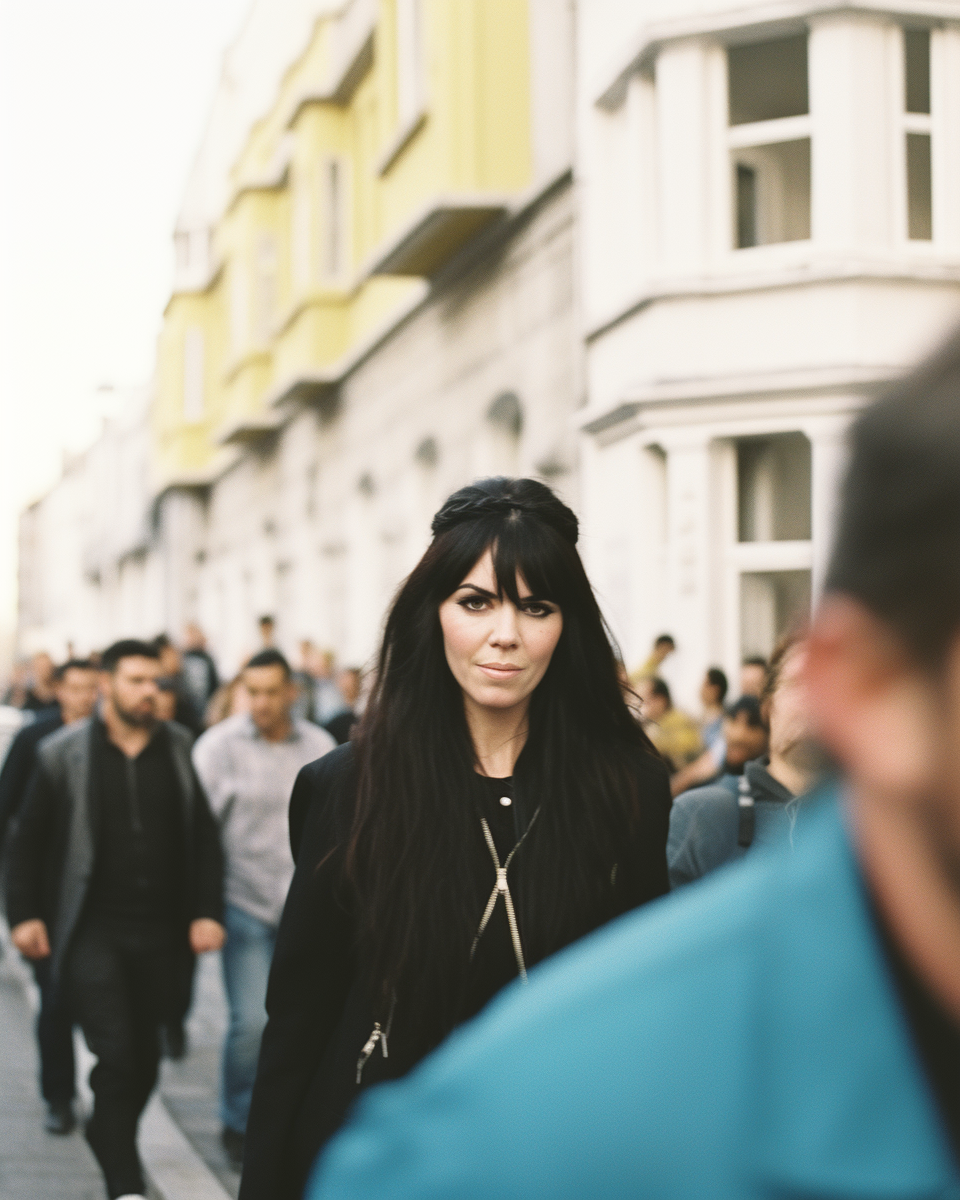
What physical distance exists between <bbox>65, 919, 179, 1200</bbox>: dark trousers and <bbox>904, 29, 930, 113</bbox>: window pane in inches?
368

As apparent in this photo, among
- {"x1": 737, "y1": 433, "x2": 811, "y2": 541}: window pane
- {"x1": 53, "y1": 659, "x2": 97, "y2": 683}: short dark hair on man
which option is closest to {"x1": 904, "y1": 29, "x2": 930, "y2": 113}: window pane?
{"x1": 737, "y1": 433, "x2": 811, "y2": 541}: window pane

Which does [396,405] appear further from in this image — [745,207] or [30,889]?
[30,889]

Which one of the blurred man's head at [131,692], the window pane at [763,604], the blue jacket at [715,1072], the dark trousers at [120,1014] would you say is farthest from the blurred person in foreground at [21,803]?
the blue jacket at [715,1072]

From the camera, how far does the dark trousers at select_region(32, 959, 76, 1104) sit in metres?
7.41

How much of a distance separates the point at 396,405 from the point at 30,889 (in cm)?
1377

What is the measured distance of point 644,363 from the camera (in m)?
13.8

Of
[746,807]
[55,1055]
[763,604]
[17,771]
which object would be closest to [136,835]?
[55,1055]

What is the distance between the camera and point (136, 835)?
264 inches

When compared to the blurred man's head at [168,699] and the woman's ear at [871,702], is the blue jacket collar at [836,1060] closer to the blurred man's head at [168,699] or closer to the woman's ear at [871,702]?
the woman's ear at [871,702]

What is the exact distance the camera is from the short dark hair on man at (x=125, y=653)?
7035 mm

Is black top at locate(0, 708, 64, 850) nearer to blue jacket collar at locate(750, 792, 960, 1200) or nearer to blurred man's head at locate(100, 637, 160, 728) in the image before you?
blurred man's head at locate(100, 637, 160, 728)

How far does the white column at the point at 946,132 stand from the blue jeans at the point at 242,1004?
8.04m

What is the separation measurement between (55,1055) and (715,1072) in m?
6.96

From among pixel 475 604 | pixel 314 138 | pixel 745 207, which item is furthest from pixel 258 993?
pixel 314 138
